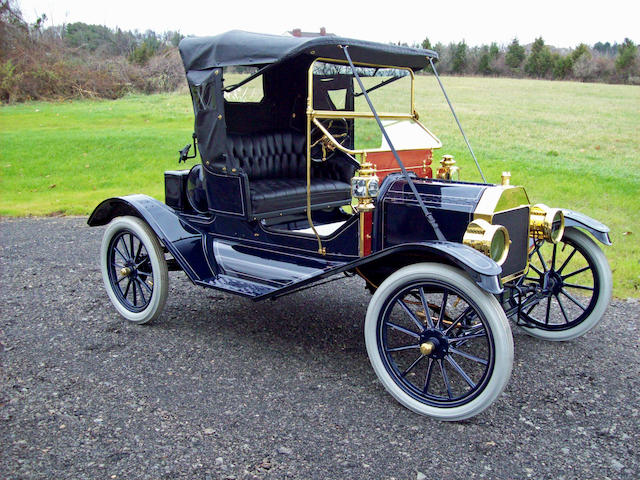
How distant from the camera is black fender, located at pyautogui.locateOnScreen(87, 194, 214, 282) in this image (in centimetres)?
413

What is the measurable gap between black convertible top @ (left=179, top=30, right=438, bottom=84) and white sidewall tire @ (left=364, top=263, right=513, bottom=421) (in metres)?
1.43

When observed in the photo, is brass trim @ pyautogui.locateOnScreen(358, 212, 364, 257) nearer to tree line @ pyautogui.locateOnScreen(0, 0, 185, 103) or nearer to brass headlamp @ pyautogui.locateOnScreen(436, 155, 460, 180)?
brass headlamp @ pyautogui.locateOnScreen(436, 155, 460, 180)

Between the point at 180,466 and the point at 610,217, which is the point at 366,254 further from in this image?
the point at 610,217

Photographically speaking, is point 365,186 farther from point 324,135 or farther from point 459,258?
point 324,135

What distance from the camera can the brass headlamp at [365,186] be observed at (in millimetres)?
3344

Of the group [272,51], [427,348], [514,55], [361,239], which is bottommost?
[427,348]

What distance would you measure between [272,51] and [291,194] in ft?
3.54

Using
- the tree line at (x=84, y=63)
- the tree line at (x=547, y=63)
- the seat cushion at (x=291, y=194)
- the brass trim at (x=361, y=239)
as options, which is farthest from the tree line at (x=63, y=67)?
the brass trim at (x=361, y=239)

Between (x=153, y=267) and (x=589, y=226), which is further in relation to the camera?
(x=153, y=267)

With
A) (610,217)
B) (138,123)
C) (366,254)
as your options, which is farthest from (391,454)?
(138,123)

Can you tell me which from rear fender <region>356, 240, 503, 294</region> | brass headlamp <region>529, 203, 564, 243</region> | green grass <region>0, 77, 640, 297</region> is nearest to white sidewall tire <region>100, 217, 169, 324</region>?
rear fender <region>356, 240, 503, 294</region>

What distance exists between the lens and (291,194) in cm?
422

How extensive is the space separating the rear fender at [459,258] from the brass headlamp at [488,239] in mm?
94

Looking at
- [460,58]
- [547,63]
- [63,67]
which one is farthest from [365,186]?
[547,63]
